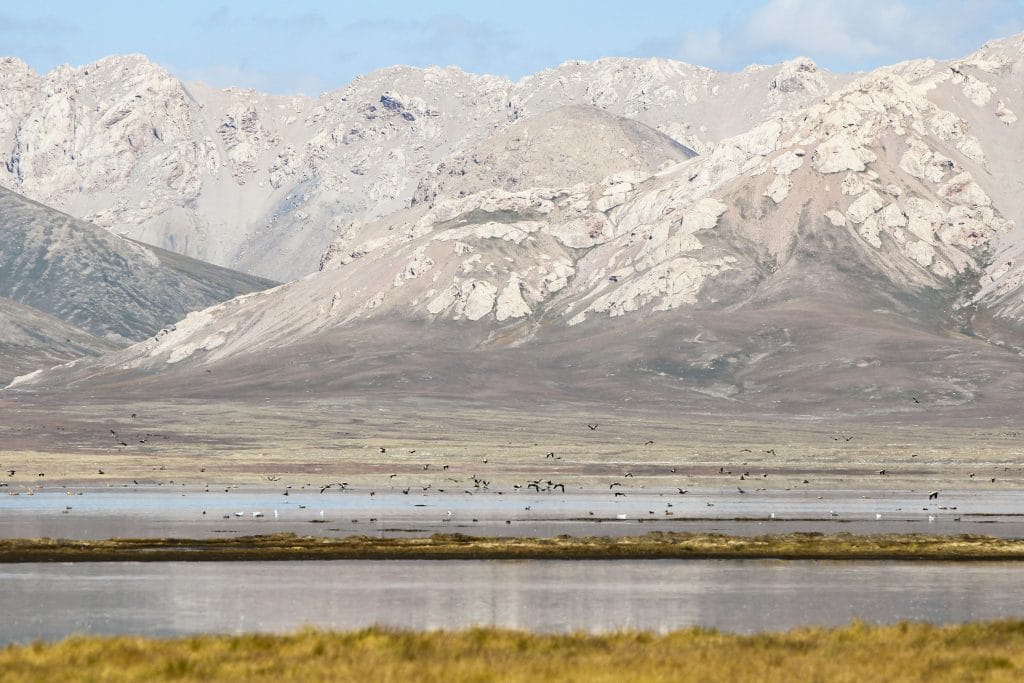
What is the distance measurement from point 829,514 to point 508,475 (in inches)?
2170

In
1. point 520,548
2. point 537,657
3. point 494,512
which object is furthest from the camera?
point 494,512

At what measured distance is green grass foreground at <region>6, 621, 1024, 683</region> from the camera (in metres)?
31.6

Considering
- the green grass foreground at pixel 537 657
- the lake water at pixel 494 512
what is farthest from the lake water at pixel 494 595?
the lake water at pixel 494 512

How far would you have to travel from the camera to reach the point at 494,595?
54.8 m

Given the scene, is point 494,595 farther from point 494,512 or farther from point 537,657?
point 494,512

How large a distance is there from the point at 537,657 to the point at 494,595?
20.1 m

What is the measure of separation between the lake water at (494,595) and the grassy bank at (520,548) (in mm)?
2191

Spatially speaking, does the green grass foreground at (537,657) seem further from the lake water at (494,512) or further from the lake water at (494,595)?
the lake water at (494,512)

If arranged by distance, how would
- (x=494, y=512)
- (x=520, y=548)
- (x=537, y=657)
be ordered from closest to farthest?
(x=537, y=657) < (x=520, y=548) < (x=494, y=512)

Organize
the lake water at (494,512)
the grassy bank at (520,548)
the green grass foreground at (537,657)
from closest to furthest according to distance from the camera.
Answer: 1. the green grass foreground at (537,657)
2. the grassy bank at (520,548)
3. the lake water at (494,512)

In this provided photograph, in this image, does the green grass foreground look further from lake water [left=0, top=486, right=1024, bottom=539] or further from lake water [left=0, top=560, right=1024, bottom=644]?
→ lake water [left=0, top=486, right=1024, bottom=539]

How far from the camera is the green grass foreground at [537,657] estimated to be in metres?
31.6

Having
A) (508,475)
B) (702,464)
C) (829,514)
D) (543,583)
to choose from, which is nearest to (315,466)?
(508,475)

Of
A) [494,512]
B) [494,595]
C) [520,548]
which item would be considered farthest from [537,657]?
[494,512]
